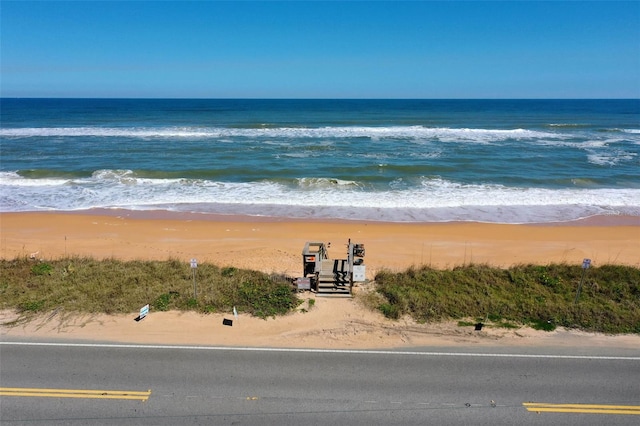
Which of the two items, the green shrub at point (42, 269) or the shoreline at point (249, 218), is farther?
the shoreline at point (249, 218)

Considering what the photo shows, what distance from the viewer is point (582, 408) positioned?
827 centimetres

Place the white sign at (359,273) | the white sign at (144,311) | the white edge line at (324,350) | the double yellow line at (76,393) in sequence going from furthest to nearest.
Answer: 1. the white sign at (359,273)
2. the white sign at (144,311)
3. the white edge line at (324,350)
4. the double yellow line at (76,393)

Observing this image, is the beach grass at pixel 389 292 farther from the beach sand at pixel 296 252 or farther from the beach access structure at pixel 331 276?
the beach access structure at pixel 331 276

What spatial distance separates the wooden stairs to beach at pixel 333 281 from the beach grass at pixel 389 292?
83 cm

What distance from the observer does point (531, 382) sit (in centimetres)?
905

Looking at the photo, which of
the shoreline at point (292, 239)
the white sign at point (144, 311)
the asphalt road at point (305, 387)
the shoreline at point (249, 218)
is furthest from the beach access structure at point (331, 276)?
the shoreline at point (249, 218)

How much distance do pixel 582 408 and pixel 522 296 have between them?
4839 millimetres

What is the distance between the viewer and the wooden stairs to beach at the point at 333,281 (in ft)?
42.8

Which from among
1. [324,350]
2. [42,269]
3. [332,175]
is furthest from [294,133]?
[324,350]

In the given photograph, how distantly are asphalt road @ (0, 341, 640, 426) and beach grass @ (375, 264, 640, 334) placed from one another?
165 centimetres

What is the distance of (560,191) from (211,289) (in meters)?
24.5

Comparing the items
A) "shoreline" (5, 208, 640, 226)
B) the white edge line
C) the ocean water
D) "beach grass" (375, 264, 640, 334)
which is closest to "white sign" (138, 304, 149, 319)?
the white edge line

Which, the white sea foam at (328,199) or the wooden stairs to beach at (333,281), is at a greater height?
the white sea foam at (328,199)

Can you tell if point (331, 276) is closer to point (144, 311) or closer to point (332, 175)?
point (144, 311)
